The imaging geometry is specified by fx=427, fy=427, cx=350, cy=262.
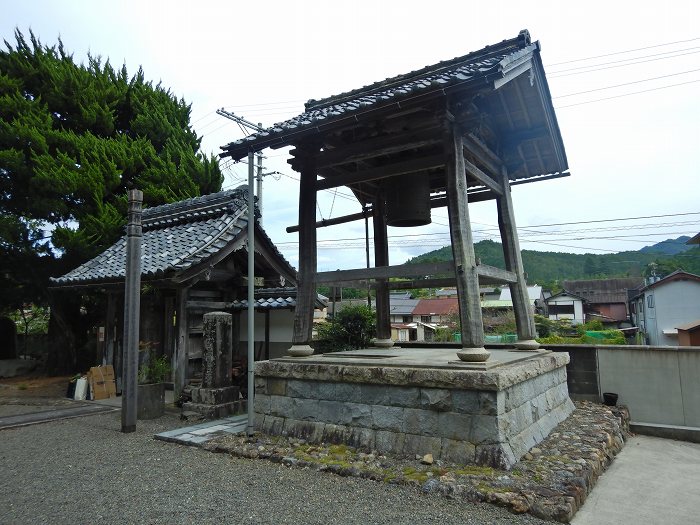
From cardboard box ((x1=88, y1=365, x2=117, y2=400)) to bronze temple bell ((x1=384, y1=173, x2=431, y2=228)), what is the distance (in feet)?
27.1

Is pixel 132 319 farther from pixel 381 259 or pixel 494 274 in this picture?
pixel 494 274

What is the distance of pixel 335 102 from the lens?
795 cm

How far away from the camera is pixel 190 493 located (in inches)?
166

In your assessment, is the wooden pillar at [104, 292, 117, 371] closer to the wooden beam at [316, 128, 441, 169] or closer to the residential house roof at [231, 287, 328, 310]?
the residential house roof at [231, 287, 328, 310]

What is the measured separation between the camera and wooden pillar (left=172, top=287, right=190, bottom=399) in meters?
9.41

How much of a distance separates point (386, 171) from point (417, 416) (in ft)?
11.2

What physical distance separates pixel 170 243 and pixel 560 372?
9266 mm

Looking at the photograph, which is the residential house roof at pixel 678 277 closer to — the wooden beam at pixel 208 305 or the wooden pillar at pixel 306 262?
the wooden beam at pixel 208 305

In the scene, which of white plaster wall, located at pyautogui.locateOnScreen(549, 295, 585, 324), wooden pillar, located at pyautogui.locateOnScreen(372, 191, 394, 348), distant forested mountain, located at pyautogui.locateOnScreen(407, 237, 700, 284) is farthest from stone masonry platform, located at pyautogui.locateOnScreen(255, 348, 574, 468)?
distant forested mountain, located at pyautogui.locateOnScreen(407, 237, 700, 284)

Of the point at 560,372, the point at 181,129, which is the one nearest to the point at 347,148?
the point at 560,372

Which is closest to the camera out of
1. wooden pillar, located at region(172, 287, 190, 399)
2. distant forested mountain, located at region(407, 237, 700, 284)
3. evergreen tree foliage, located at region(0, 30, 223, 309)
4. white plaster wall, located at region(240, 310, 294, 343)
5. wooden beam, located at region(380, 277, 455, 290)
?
wooden beam, located at region(380, 277, 455, 290)

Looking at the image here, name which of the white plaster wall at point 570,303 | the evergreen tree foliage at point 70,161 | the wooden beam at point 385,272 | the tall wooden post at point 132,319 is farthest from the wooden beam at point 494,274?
the white plaster wall at point 570,303

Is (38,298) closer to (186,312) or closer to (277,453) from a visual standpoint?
(186,312)

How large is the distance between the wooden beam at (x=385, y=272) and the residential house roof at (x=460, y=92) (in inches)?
81.4
